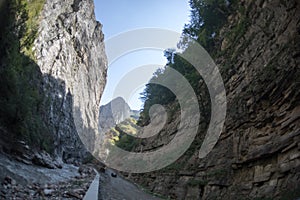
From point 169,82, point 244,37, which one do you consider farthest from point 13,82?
point 169,82

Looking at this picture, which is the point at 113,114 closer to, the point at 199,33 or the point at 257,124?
the point at 199,33

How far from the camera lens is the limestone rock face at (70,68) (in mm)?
29328

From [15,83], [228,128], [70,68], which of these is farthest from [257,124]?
[70,68]

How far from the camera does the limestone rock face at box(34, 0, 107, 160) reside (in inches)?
1155

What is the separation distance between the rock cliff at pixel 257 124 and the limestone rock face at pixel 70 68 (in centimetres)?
1822

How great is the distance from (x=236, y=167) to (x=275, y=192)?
7.63 ft

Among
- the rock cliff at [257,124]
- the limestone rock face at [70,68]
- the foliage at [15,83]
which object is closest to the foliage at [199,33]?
the rock cliff at [257,124]

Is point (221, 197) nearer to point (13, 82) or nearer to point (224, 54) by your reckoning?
point (224, 54)

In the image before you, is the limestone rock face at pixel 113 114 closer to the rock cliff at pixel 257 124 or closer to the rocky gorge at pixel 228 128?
the rocky gorge at pixel 228 128

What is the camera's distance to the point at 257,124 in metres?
8.20

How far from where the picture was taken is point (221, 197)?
8320 millimetres

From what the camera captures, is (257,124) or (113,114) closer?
(257,124)

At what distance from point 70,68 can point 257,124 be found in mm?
33777

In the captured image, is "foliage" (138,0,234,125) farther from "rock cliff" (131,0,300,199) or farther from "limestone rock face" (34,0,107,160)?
"limestone rock face" (34,0,107,160)
